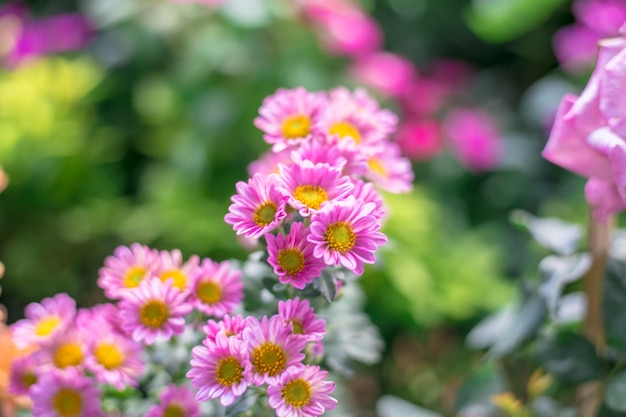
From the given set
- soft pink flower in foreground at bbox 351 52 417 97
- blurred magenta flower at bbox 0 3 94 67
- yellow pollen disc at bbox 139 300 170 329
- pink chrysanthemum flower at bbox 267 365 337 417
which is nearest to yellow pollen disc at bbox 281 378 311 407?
pink chrysanthemum flower at bbox 267 365 337 417

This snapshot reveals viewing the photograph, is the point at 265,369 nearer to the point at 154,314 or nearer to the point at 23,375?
the point at 154,314

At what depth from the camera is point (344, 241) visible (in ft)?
1.34

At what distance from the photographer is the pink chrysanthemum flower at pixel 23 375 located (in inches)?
20.5

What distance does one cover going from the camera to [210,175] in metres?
1.26

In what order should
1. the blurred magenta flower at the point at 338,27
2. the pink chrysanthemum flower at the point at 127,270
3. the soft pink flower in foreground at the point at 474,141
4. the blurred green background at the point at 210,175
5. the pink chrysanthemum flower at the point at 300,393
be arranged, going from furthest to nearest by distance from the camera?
the soft pink flower in foreground at the point at 474,141, the blurred magenta flower at the point at 338,27, the blurred green background at the point at 210,175, the pink chrysanthemum flower at the point at 127,270, the pink chrysanthemum flower at the point at 300,393

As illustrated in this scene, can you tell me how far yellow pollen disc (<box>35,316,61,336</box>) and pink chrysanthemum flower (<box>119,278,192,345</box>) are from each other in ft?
0.30

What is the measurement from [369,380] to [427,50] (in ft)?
2.92

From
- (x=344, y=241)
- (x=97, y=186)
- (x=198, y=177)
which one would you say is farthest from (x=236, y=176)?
(x=344, y=241)

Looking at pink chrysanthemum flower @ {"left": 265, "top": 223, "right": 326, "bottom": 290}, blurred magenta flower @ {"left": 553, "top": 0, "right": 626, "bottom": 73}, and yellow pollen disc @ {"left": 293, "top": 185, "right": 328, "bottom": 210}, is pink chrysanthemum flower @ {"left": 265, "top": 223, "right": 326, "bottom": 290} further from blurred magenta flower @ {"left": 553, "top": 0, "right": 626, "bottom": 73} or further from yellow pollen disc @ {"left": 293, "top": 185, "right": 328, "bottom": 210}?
blurred magenta flower @ {"left": 553, "top": 0, "right": 626, "bottom": 73}

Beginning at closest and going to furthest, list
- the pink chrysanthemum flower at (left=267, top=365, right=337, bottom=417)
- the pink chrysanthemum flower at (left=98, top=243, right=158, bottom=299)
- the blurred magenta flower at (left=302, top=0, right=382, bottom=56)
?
the pink chrysanthemum flower at (left=267, top=365, right=337, bottom=417) < the pink chrysanthemum flower at (left=98, top=243, right=158, bottom=299) < the blurred magenta flower at (left=302, top=0, right=382, bottom=56)

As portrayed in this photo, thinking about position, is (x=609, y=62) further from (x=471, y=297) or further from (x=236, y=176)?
(x=236, y=176)

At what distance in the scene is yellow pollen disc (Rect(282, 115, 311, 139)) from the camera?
489 mm

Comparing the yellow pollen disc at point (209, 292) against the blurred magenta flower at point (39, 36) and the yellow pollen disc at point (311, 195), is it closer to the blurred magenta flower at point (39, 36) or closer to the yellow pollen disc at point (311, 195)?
the yellow pollen disc at point (311, 195)

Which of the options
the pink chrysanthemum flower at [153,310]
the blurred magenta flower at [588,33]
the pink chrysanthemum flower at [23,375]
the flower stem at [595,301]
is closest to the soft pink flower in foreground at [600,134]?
the flower stem at [595,301]
